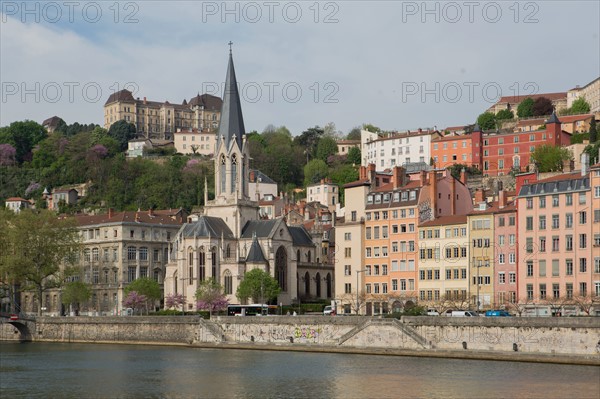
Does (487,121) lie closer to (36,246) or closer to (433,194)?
(433,194)

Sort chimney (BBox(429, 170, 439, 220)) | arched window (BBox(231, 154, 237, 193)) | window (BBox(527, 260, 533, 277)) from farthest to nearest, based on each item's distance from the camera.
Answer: arched window (BBox(231, 154, 237, 193)), chimney (BBox(429, 170, 439, 220)), window (BBox(527, 260, 533, 277))

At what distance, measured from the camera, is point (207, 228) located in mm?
115750

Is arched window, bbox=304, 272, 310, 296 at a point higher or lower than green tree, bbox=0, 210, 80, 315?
lower

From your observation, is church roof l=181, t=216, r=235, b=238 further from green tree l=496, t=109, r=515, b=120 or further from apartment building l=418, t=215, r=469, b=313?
green tree l=496, t=109, r=515, b=120

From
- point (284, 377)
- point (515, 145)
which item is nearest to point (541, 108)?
point (515, 145)

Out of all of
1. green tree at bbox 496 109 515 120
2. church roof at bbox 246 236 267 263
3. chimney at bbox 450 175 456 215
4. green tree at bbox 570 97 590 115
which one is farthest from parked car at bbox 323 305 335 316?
green tree at bbox 496 109 515 120

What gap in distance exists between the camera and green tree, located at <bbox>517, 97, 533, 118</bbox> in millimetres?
181625

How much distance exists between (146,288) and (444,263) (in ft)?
115

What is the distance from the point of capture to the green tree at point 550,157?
138m

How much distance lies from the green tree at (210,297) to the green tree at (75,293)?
14.4 meters

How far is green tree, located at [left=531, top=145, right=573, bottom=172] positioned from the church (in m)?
31.7

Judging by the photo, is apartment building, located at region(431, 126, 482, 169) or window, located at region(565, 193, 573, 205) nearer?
window, located at region(565, 193, 573, 205)

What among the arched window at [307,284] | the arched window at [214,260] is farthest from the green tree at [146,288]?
the arched window at [307,284]

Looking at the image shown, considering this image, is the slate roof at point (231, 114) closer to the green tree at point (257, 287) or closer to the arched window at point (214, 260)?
the arched window at point (214, 260)
